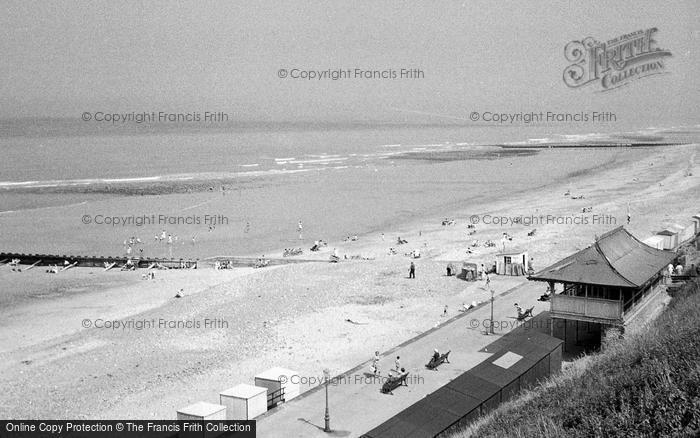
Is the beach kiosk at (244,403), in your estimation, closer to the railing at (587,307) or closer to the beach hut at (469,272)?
the railing at (587,307)

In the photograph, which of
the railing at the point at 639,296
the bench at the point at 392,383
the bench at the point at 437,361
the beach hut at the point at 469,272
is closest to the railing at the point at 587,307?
the railing at the point at 639,296

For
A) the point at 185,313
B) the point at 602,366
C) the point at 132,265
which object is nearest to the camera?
the point at 602,366

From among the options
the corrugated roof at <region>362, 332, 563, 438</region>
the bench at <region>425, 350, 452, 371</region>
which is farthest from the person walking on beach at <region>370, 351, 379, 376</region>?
the corrugated roof at <region>362, 332, 563, 438</region>

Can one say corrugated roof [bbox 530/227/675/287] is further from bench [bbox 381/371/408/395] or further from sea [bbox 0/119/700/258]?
sea [bbox 0/119/700/258]

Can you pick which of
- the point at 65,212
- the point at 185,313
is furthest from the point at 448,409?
the point at 65,212

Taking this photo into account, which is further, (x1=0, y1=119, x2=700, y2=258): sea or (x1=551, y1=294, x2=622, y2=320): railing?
(x1=0, y1=119, x2=700, y2=258): sea

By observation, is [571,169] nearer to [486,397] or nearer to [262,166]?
[262,166]
